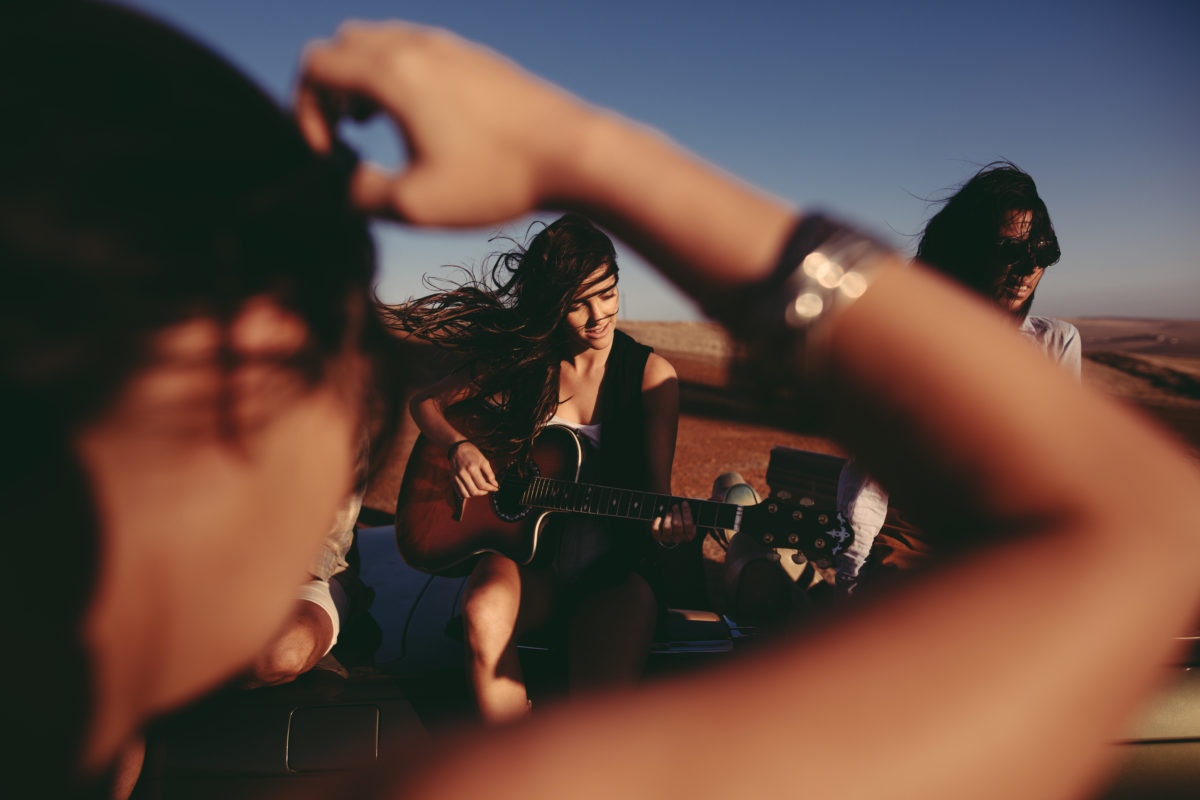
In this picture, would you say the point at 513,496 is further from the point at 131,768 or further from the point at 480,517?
the point at 131,768

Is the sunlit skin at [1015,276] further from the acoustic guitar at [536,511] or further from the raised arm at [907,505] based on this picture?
the raised arm at [907,505]

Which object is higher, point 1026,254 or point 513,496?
point 1026,254

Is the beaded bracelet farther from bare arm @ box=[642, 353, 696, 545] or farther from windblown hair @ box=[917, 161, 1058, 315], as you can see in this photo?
windblown hair @ box=[917, 161, 1058, 315]

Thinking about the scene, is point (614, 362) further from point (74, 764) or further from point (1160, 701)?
point (74, 764)

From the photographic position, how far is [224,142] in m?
0.47

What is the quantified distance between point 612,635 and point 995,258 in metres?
3.02

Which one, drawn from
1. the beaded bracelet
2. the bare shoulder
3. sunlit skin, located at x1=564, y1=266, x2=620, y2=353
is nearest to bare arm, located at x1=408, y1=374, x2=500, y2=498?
the beaded bracelet

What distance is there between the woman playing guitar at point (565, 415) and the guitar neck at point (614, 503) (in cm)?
8

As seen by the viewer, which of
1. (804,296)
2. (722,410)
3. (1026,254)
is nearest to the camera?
(804,296)

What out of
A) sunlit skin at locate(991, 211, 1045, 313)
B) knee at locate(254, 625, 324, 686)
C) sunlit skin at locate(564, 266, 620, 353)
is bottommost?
knee at locate(254, 625, 324, 686)

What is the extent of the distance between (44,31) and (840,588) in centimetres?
347

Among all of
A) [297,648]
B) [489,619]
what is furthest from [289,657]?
[489,619]

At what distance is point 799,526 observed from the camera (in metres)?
2.95

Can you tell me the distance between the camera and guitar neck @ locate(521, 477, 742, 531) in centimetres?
318
